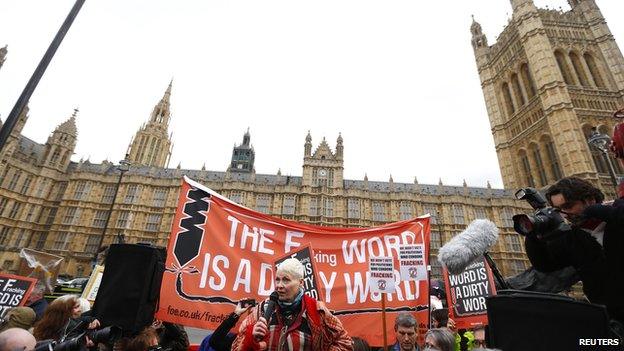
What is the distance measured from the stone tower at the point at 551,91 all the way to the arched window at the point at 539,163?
0.35 ft

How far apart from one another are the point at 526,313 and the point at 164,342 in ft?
14.2

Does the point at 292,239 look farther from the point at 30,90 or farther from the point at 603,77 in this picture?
the point at 603,77

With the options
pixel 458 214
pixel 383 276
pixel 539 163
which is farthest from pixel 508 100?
pixel 383 276

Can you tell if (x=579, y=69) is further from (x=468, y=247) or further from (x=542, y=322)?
(x=542, y=322)

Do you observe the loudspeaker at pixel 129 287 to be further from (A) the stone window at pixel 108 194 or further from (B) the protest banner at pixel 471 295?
(A) the stone window at pixel 108 194

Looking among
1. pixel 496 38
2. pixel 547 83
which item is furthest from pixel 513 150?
pixel 496 38

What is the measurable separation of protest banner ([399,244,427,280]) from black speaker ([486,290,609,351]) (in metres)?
3.25

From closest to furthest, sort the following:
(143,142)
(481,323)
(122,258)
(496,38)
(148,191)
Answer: (122,258) < (481,323) < (148,191) < (496,38) < (143,142)

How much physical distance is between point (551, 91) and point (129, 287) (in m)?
49.7

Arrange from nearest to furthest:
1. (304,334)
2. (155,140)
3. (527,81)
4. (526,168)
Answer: (304,334)
(526,168)
(527,81)
(155,140)

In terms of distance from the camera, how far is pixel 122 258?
2904mm

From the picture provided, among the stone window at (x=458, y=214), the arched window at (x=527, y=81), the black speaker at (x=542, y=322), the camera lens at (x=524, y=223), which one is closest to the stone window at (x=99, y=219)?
the camera lens at (x=524, y=223)

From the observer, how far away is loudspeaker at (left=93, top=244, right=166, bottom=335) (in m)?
2.69

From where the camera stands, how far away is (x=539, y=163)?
4028 cm
